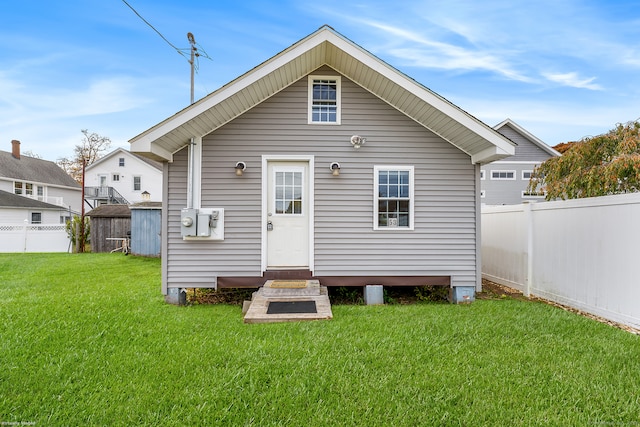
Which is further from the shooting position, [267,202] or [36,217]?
[36,217]

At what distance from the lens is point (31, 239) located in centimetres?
1457

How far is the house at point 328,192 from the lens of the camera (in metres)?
5.41

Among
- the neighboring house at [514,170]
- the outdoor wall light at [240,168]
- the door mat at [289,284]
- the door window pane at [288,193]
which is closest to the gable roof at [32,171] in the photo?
the outdoor wall light at [240,168]

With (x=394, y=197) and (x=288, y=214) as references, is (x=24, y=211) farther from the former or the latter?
(x=394, y=197)

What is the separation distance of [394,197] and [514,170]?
58.6ft

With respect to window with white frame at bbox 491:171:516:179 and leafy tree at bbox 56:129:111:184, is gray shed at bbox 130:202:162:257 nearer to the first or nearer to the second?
window with white frame at bbox 491:171:516:179

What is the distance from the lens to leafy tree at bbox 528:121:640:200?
299 inches

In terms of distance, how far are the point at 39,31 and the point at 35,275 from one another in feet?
22.6

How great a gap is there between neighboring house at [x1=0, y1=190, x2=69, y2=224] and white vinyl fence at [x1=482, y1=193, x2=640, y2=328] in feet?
76.6

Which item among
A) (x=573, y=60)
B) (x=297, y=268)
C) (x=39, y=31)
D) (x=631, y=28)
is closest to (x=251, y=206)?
(x=297, y=268)

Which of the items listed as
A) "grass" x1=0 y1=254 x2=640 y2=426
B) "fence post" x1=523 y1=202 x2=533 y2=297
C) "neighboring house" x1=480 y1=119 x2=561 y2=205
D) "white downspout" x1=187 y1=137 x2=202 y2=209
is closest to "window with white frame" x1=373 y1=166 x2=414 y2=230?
"grass" x1=0 y1=254 x2=640 y2=426

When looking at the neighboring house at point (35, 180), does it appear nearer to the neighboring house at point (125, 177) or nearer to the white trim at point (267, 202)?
the neighboring house at point (125, 177)

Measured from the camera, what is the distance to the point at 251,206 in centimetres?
548

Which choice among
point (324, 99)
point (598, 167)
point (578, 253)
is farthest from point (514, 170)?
point (324, 99)
